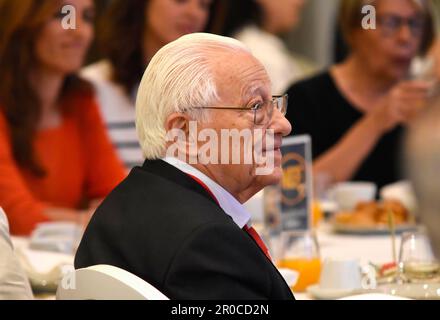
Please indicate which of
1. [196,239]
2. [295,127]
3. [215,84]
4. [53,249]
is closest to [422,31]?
[295,127]

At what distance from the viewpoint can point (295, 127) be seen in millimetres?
3623

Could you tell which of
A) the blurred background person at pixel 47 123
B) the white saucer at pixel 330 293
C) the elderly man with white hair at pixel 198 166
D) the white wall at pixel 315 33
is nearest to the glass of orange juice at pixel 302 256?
the white saucer at pixel 330 293

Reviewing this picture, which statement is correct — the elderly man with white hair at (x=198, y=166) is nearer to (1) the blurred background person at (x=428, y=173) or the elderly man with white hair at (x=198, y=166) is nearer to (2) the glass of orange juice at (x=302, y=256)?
(1) the blurred background person at (x=428, y=173)

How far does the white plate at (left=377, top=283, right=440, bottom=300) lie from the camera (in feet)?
5.51

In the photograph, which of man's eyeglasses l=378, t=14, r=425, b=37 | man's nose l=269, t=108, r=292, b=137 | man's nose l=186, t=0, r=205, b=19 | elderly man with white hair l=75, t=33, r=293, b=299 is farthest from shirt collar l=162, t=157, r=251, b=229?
man's eyeglasses l=378, t=14, r=425, b=37

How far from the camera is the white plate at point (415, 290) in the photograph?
1.68 m

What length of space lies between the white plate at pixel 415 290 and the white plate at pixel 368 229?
0.86 m

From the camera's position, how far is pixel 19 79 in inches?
112

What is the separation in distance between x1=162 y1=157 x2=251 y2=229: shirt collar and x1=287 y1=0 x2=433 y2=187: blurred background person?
189 centimetres

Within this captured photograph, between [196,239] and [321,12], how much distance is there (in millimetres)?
5875

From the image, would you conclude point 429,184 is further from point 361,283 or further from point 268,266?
point 361,283

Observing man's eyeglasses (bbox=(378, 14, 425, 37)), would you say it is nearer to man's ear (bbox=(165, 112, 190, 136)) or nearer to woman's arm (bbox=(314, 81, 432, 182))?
woman's arm (bbox=(314, 81, 432, 182))

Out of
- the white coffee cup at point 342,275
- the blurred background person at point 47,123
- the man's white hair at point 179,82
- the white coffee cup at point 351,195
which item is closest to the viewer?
the man's white hair at point 179,82

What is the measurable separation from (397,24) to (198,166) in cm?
229
